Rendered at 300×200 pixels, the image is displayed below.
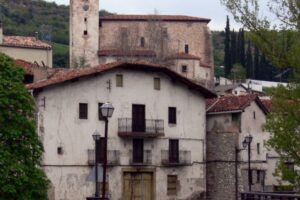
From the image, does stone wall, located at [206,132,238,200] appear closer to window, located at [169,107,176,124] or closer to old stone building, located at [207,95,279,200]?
old stone building, located at [207,95,279,200]

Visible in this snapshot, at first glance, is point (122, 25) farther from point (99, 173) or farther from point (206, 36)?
point (99, 173)

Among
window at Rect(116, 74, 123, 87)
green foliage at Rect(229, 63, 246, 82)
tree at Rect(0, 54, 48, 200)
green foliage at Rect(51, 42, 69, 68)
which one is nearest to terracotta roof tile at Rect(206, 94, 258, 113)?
window at Rect(116, 74, 123, 87)

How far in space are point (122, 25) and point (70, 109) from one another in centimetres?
7511

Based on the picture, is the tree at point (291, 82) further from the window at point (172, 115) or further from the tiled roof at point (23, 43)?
the tiled roof at point (23, 43)

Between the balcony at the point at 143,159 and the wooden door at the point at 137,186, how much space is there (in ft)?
2.12

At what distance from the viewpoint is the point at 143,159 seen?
169 ft

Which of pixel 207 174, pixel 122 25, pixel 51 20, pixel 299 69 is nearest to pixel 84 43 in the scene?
pixel 122 25

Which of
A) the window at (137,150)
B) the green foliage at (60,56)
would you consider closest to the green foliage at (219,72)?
the green foliage at (60,56)

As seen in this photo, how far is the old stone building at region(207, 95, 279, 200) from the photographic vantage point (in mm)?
53375

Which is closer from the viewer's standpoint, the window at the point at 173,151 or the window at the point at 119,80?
the window at the point at 119,80

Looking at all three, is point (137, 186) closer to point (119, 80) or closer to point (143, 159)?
point (143, 159)

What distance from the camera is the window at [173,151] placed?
52500mm

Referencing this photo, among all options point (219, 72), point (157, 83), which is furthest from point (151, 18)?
point (157, 83)

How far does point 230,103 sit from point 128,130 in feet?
23.7
